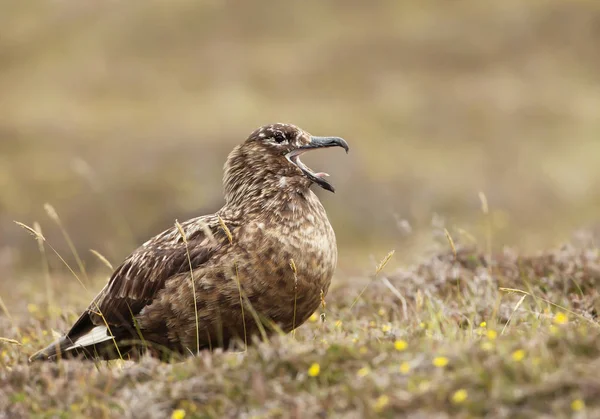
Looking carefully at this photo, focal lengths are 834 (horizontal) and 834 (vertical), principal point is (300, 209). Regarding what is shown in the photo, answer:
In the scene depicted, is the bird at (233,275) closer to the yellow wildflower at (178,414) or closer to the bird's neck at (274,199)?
the bird's neck at (274,199)

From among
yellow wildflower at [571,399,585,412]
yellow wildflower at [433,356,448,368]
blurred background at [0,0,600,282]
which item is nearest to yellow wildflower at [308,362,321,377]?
yellow wildflower at [433,356,448,368]

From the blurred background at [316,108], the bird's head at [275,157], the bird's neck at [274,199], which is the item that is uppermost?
the bird's head at [275,157]

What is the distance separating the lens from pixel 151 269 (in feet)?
17.0

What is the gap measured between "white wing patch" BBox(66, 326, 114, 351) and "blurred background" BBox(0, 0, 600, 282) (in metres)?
10.4

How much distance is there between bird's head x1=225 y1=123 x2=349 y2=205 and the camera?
214 inches

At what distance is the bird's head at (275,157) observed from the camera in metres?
5.44

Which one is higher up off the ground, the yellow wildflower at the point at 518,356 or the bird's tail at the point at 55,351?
the yellow wildflower at the point at 518,356

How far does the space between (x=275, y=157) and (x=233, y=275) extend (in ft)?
3.59

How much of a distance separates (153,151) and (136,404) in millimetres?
19612

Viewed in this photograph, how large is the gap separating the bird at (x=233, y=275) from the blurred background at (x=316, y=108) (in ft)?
32.6

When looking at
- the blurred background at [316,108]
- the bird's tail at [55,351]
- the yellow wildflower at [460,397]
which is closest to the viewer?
the yellow wildflower at [460,397]

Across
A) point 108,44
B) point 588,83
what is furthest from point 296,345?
point 108,44

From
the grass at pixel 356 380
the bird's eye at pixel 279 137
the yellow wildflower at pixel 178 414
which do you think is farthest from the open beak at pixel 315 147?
the yellow wildflower at pixel 178 414

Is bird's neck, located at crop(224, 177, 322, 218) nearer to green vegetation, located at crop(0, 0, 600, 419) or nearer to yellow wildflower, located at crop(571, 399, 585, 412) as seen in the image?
green vegetation, located at crop(0, 0, 600, 419)
